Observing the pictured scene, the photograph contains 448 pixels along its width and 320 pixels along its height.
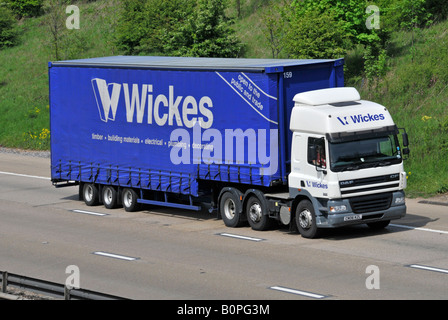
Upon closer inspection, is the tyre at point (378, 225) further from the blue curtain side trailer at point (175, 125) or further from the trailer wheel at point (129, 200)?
the trailer wheel at point (129, 200)

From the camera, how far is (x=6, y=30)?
65312 mm

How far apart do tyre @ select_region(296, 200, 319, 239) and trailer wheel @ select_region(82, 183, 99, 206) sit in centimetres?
801

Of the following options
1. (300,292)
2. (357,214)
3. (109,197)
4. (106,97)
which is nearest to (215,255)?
(357,214)

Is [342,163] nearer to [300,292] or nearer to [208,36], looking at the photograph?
[300,292]

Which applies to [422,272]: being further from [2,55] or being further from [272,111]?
[2,55]

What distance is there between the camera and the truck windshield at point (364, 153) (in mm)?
20422

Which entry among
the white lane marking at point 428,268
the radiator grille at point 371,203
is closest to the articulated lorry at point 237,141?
the radiator grille at point 371,203

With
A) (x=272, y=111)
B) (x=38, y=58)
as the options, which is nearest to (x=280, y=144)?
(x=272, y=111)

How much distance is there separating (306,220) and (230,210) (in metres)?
2.64

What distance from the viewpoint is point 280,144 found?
2134 cm

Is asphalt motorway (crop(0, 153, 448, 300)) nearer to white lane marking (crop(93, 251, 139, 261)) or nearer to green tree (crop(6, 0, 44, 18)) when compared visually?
white lane marking (crop(93, 251, 139, 261))

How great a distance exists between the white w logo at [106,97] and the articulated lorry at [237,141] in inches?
1.3

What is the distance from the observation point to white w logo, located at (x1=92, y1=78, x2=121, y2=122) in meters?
25.5

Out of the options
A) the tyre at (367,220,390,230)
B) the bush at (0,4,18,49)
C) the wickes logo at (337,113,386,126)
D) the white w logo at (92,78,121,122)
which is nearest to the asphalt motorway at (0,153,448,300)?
the tyre at (367,220,390,230)
